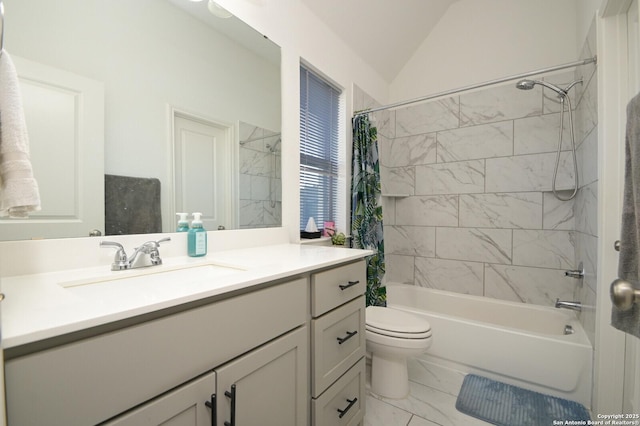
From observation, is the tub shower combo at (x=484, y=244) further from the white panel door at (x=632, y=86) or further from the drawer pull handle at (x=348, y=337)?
the drawer pull handle at (x=348, y=337)

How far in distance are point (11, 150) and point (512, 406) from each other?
2.30m

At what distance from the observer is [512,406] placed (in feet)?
5.26

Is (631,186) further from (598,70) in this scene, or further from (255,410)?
(598,70)

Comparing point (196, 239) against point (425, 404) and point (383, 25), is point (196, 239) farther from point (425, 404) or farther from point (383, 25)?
point (383, 25)

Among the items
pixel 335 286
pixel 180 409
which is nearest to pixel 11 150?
pixel 180 409

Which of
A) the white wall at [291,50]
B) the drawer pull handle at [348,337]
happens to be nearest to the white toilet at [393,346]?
the drawer pull handle at [348,337]

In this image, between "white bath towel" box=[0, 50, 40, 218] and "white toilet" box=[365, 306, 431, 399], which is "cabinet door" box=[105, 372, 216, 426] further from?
"white toilet" box=[365, 306, 431, 399]

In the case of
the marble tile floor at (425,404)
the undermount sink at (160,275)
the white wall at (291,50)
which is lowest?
Result: the marble tile floor at (425,404)

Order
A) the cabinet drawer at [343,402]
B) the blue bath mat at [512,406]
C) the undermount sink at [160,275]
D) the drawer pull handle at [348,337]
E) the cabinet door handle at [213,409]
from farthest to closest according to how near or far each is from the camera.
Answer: the blue bath mat at [512,406] < the drawer pull handle at [348,337] < the cabinet drawer at [343,402] < the undermount sink at [160,275] < the cabinet door handle at [213,409]

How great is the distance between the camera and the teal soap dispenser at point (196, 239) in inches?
47.1

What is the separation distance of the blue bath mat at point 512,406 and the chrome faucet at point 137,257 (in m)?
1.76

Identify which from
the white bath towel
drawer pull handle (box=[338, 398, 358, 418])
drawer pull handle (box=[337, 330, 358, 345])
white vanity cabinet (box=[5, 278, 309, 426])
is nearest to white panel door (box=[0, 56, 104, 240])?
the white bath towel

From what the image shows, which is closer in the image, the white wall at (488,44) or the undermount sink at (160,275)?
the undermount sink at (160,275)

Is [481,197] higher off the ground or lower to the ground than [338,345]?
higher
